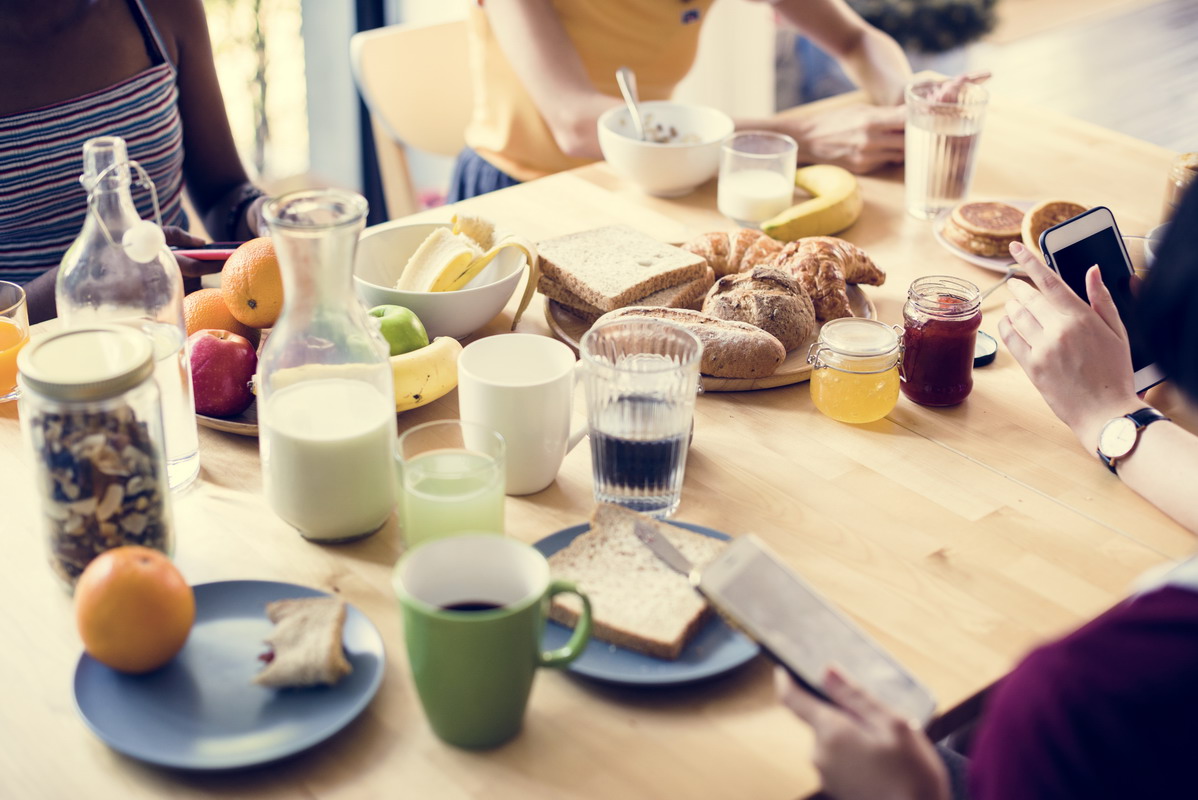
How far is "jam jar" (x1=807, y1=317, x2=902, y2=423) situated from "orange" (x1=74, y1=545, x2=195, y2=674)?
70 centimetres

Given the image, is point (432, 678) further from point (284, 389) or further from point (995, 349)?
point (995, 349)

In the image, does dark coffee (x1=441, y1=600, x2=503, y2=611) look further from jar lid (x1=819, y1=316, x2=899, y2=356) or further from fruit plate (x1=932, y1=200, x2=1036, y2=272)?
fruit plate (x1=932, y1=200, x2=1036, y2=272)

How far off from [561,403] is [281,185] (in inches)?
107

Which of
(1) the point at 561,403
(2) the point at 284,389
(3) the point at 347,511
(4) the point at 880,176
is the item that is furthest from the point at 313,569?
(4) the point at 880,176

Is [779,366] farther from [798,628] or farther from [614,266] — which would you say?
[798,628]

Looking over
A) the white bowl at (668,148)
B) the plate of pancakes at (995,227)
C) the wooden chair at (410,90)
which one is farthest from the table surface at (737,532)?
the wooden chair at (410,90)

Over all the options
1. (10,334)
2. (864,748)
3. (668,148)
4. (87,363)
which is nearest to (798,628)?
(864,748)

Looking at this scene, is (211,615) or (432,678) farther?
(211,615)

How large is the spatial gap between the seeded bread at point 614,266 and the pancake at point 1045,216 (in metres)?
0.48

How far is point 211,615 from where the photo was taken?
3.02 feet

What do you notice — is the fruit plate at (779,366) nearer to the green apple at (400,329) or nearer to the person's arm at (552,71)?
the green apple at (400,329)

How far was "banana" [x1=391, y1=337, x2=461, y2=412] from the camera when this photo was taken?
3.88 ft

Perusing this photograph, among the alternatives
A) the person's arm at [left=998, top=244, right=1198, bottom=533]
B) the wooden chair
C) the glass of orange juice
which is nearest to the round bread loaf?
the person's arm at [left=998, top=244, right=1198, bottom=533]

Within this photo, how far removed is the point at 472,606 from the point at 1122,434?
708 millimetres
